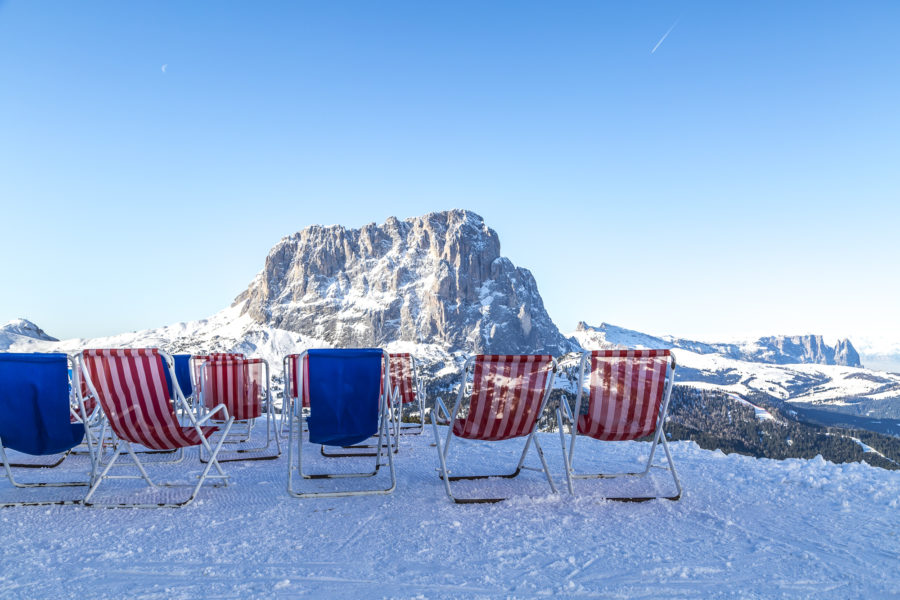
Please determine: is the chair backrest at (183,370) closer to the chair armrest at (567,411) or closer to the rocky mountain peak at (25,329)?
the chair armrest at (567,411)

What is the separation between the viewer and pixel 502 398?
4.24m

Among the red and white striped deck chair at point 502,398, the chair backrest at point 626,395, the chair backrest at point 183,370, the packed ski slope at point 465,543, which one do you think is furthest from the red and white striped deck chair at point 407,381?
the chair backrest at point 626,395

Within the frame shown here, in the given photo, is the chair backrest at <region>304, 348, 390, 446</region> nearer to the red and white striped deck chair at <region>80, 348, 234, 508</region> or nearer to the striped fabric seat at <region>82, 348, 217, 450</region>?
the red and white striped deck chair at <region>80, 348, 234, 508</region>

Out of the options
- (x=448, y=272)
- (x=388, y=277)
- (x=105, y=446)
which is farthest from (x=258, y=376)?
(x=388, y=277)

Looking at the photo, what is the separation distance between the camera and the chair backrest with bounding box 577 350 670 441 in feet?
14.0

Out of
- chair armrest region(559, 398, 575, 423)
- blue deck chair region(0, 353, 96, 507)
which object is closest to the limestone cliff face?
chair armrest region(559, 398, 575, 423)

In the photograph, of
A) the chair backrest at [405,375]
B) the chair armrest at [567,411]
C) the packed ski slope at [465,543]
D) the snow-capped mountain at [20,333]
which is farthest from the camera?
the snow-capped mountain at [20,333]

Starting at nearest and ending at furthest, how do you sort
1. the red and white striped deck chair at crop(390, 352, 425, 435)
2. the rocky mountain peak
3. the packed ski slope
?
the packed ski slope
the red and white striped deck chair at crop(390, 352, 425, 435)
the rocky mountain peak

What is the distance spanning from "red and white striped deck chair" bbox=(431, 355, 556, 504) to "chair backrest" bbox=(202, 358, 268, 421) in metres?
3.18

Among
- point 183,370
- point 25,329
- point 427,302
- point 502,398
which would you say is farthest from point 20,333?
point 502,398

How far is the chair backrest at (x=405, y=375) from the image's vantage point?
24.1 feet

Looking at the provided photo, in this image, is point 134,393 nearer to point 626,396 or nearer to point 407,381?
point 626,396

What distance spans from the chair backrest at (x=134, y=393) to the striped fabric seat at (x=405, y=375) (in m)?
3.47

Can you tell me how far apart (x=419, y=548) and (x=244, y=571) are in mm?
966
